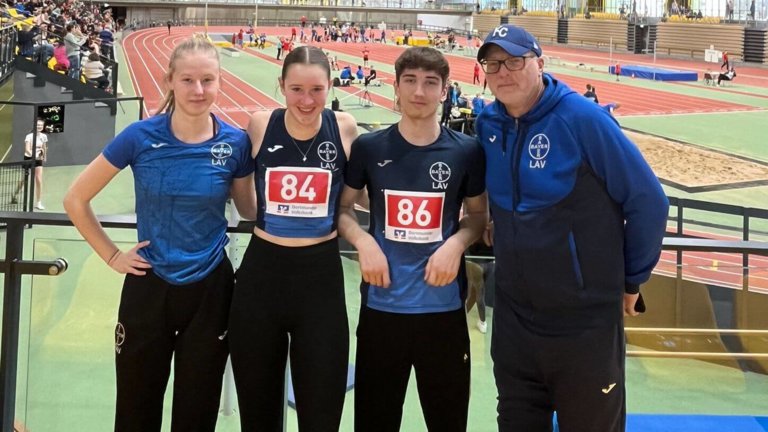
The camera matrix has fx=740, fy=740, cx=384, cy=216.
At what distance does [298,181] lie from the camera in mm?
2623


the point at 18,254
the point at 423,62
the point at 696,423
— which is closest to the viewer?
the point at 423,62

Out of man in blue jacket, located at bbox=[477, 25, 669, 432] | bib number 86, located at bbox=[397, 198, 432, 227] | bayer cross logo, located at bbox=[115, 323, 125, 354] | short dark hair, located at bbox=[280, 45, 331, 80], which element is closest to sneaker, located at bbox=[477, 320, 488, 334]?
man in blue jacket, located at bbox=[477, 25, 669, 432]

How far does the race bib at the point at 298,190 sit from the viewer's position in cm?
262

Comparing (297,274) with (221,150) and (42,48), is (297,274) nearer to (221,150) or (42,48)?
(221,150)

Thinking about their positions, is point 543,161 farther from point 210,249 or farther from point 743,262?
point 743,262

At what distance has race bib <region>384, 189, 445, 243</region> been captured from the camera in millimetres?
2572

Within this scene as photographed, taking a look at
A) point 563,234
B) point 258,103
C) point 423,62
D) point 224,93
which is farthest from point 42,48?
point 563,234

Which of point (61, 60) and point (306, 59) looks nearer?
point (306, 59)

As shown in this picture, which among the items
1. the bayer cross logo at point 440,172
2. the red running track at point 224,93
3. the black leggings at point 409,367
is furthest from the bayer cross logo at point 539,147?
the red running track at point 224,93

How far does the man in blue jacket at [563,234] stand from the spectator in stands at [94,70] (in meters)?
19.0

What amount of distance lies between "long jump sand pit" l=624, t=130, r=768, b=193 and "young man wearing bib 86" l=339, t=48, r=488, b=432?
12993mm

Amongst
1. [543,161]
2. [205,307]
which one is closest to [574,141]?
[543,161]

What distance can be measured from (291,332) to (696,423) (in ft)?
6.40

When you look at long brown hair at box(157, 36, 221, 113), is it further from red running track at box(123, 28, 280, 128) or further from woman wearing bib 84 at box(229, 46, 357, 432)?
red running track at box(123, 28, 280, 128)
